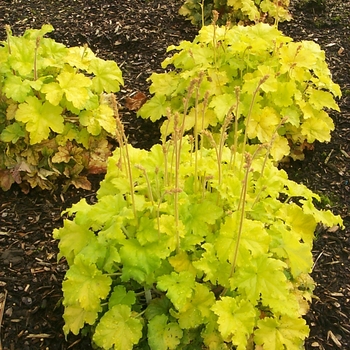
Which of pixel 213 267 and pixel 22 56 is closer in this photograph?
pixel 213 267

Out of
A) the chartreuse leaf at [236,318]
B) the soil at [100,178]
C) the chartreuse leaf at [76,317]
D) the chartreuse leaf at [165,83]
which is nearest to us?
the chartreuse leaf at [236,318]

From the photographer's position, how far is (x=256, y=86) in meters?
3.49

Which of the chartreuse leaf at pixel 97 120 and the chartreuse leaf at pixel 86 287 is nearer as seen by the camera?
the chartreuse leaf at pixel 86 287

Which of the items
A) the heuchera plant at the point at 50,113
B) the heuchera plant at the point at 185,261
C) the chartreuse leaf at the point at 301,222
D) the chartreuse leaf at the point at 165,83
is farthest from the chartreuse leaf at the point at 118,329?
the chartreuse leaf at the point at 165,83

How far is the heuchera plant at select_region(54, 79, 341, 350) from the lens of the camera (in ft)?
7.27

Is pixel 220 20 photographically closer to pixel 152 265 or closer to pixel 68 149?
pixel 68 149

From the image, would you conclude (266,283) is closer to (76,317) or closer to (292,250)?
(292,250)

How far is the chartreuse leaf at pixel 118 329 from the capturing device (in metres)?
2.27

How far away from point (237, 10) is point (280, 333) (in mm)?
A: 3462

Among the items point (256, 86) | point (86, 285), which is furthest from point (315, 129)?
point (86, 285)

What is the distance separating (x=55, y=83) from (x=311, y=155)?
1.96 m

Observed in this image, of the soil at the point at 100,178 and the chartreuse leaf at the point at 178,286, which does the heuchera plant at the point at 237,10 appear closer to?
the soil at the point at 100,178

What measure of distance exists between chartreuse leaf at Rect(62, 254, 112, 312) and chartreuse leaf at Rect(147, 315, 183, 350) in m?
0.26

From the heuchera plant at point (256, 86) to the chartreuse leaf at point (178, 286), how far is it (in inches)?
57.9
